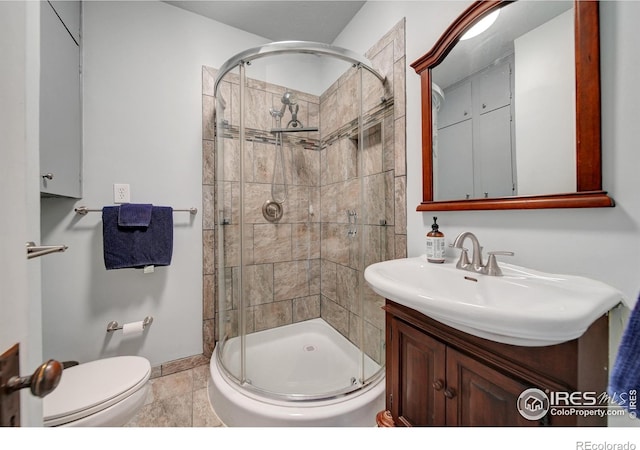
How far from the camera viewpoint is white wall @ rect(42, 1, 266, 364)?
1397 millimetres

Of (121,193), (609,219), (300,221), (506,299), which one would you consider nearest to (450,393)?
(506,299)

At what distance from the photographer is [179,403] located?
53.9 inches

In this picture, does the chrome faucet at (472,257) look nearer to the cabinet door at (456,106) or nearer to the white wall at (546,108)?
the white wall at (546,108)

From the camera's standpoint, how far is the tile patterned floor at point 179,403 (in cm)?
124

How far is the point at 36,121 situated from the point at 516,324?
1198 millimetres

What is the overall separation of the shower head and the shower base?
1.58m

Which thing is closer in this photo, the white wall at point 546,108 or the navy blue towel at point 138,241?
the white wall at point 546,108

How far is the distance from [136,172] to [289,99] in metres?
1.11

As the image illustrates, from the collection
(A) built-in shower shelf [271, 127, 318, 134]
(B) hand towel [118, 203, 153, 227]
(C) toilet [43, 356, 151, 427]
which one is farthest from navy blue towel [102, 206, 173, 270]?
(A) built-in shower shelf [271, 127, 318, 134]

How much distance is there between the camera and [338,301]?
5.67 ft

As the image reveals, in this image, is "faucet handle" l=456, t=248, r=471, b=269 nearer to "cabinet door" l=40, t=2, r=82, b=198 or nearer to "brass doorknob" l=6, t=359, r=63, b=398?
"brass doorknob" l=6, t=359, r=63, b=398

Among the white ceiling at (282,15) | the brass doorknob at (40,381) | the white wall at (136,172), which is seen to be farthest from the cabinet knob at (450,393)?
the white ceiling at (282,15)

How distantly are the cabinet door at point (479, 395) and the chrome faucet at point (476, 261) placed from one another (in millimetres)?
326

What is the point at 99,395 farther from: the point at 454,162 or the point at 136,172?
the point at 454,162
